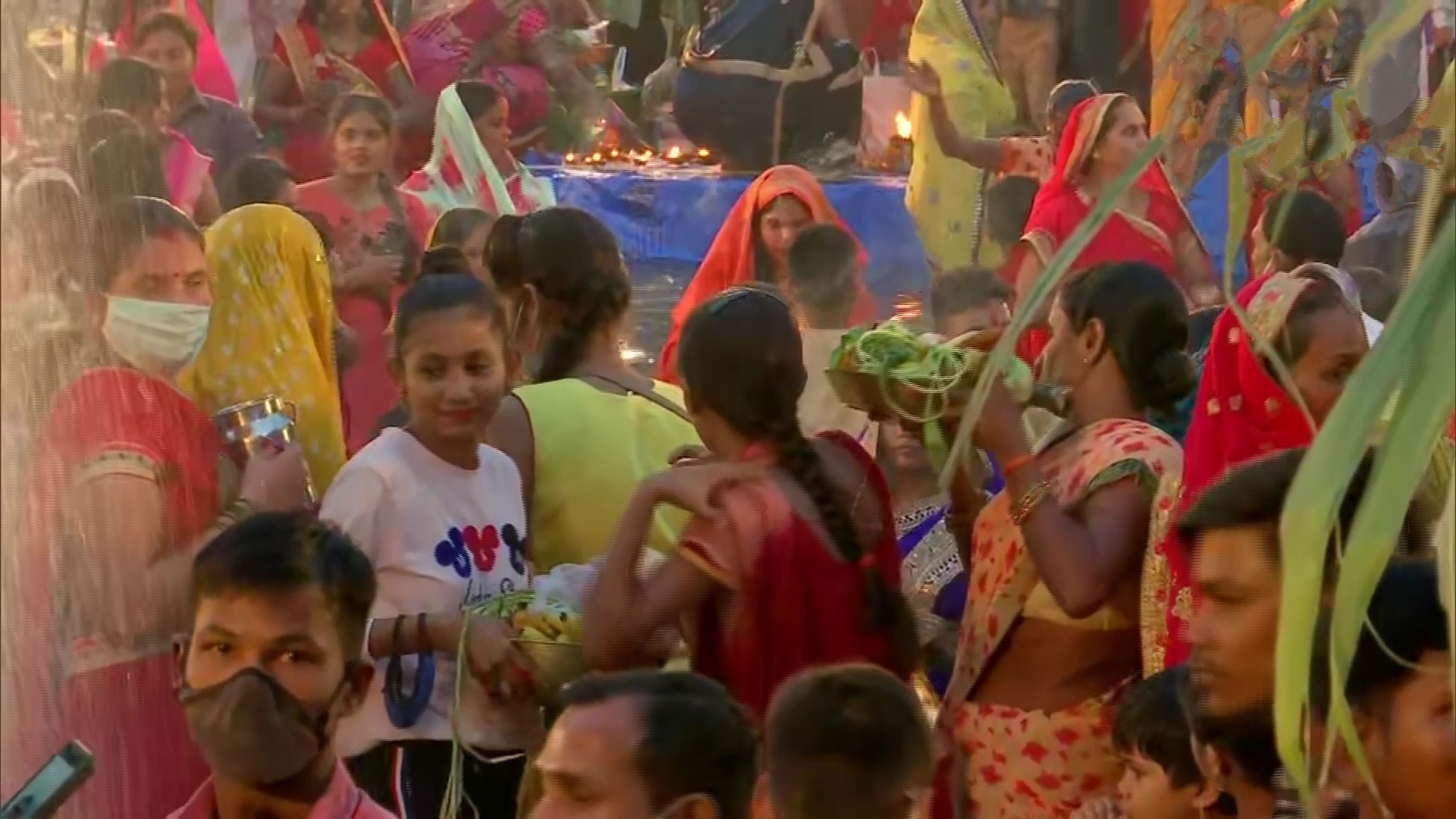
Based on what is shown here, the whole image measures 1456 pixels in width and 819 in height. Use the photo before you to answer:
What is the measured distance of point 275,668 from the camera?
2.22 meters

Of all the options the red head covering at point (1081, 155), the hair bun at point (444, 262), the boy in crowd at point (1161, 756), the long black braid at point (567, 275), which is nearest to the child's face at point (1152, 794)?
the boy in crowd at point (1161, 756)

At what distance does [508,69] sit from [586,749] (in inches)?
236

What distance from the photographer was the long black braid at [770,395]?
8.52ft

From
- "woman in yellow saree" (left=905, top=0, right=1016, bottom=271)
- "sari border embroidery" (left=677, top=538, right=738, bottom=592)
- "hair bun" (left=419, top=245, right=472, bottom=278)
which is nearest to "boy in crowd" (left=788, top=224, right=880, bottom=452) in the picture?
"hair bun" (left=419, top=245, right=472, bottom=278)

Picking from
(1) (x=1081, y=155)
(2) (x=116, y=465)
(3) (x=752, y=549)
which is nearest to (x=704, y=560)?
(3) (x=752, y=549)

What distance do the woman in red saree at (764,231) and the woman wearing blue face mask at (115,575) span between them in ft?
7.39

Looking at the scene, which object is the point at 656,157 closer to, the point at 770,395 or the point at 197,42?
the point at 197,42

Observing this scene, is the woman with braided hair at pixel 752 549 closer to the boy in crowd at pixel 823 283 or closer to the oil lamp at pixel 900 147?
the boy in crowd at pixel 823 283

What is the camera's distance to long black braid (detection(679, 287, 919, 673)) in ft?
8.52

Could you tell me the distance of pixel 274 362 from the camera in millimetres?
3898

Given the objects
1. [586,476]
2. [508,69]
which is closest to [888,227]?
[508,69]

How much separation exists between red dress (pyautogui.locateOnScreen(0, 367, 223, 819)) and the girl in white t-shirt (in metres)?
0.22

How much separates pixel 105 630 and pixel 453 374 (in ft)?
1.86

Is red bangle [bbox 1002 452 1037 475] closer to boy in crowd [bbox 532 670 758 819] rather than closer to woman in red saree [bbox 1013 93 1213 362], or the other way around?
boy in crowd [bbox 532 670 758 819]
